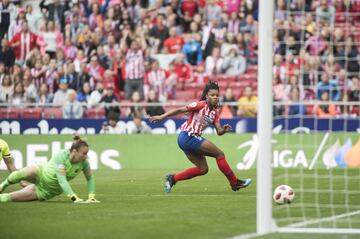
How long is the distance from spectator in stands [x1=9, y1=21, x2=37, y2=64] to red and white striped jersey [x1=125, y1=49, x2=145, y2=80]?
3.45 m

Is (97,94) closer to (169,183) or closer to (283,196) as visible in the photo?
(169,183)

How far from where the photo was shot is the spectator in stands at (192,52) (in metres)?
27.5

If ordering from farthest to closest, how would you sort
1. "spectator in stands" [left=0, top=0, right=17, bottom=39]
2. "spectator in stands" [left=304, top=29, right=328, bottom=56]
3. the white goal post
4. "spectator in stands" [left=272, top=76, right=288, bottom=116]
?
"spectator in stands" [left=0, top=0, right=17, bottom=39]
"spectator in stands" [left=272, top=76, right=288, bottom=116]
"spectator in stands" [left=304, top=29, right=328, bottom=56]
the white goal post

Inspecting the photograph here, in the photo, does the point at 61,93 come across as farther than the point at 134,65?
No

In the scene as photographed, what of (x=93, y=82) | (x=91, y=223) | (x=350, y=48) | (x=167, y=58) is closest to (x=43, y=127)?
(x=93, y=82)

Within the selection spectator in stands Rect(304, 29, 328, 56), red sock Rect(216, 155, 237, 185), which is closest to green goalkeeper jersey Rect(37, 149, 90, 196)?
red sock Rect(216, 155, 237, 185)

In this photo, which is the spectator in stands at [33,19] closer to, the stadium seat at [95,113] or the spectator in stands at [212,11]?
the stadium seat at [95,113]

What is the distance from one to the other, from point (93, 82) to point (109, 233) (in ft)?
54.5

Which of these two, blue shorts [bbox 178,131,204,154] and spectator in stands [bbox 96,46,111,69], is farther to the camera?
spectator in stands [bbox 96,46,111,69]

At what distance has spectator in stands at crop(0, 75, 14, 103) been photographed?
26.5m

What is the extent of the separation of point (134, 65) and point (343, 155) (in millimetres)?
6985

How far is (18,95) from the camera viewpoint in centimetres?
2659

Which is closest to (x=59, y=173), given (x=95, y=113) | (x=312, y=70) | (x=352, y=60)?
(x=312, y=70)

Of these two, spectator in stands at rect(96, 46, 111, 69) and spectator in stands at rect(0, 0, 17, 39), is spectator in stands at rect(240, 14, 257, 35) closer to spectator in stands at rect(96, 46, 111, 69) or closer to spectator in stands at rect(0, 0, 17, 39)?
spectator in stands at rect(96, 46, 111, 69)
